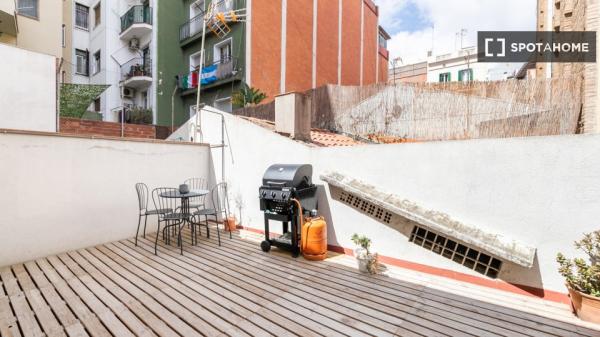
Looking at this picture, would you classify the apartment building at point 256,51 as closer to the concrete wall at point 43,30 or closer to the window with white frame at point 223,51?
the window with white frame at point 223,51

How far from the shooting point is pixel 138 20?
13.8 m

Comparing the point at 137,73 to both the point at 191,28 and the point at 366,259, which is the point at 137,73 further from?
the point at 366,259

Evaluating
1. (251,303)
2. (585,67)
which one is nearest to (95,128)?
(251,303)

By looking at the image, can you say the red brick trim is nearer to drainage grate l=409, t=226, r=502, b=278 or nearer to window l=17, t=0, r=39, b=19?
drainage grate l=409, t=226, r=502, b=278

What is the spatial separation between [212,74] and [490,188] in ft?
39.5

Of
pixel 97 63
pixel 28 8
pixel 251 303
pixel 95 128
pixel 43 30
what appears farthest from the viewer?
pixel 97 63

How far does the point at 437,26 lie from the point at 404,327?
35414 millimetres

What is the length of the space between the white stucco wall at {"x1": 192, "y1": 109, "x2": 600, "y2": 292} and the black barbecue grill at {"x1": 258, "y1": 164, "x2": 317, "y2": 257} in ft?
1.34

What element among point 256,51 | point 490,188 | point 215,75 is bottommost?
point 490,188

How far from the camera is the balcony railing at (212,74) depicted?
1194 centimetres

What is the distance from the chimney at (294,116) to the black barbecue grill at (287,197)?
162 cm

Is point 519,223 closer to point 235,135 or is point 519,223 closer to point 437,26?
point 235,135

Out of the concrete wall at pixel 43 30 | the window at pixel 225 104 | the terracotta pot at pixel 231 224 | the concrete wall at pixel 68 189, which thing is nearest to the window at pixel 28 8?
the concrete wall at pixel 43 30

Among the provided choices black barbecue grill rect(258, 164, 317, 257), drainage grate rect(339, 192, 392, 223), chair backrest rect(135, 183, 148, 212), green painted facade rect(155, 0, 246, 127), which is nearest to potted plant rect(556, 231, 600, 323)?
drainage grate rect(339, 192, 392, 223)
